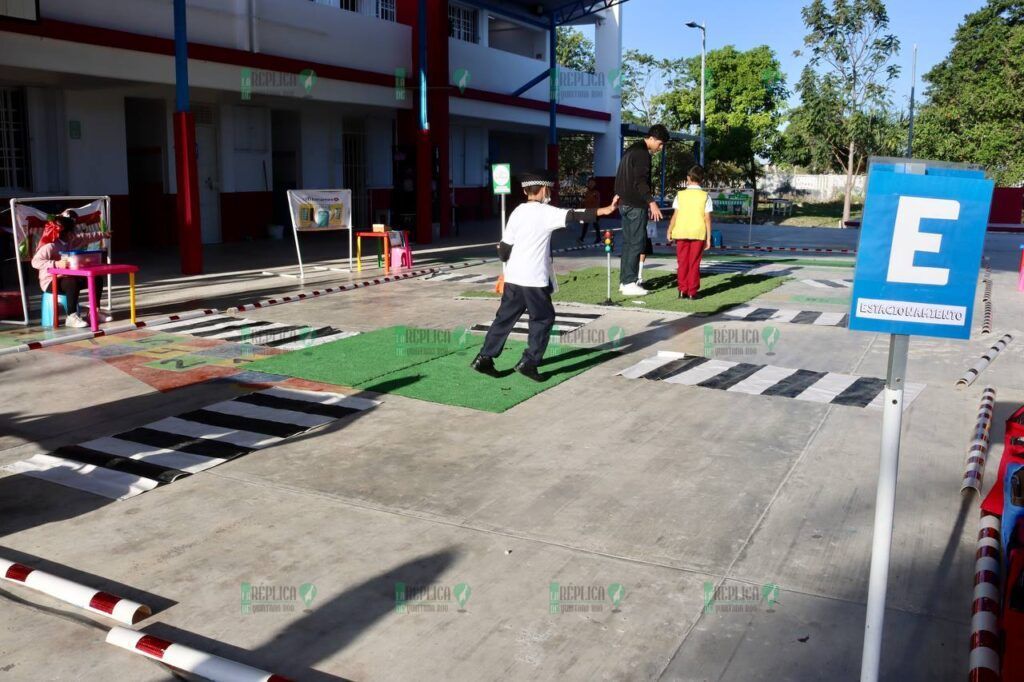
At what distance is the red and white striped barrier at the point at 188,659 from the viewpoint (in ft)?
12.5

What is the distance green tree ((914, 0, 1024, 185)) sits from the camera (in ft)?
139

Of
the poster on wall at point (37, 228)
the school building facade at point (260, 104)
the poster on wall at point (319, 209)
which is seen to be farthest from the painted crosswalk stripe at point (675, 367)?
the school building facade at point (260, 104)

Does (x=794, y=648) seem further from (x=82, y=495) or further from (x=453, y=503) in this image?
(x=82, y=495)

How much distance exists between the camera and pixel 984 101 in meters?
44.2

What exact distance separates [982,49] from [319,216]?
159 feet

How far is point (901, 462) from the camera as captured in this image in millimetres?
6680

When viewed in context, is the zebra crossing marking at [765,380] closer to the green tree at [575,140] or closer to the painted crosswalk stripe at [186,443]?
the painted crosswalk stripe at [186,443]

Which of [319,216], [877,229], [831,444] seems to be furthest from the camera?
[319,216]

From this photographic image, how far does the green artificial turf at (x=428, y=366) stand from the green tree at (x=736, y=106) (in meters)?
42.0

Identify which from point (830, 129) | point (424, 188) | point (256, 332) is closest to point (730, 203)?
point (830, 129)

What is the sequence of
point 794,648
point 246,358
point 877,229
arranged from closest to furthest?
point 877,229 < point 794,648 < point 246,358

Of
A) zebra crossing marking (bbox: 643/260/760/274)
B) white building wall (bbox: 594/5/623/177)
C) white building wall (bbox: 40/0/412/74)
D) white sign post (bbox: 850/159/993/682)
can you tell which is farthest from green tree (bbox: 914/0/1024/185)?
white sign post (bbox: 850/159/993/682)

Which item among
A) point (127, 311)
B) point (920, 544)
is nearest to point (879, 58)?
point (127, 311)

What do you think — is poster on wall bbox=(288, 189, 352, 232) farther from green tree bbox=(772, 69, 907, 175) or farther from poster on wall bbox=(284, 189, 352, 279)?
green tree bbox=(772, 69, 907, 175)
